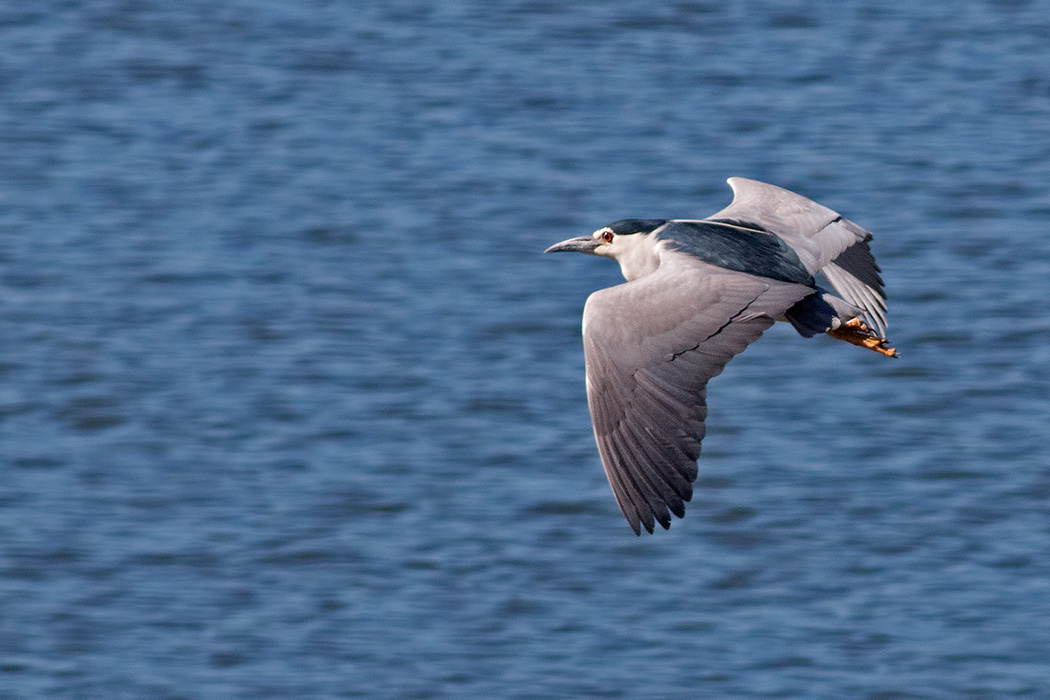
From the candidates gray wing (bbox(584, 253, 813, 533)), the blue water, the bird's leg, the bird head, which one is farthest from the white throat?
the blue water

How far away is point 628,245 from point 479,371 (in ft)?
16.4

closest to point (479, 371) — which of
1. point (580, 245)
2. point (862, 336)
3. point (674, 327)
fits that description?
point (580, 245)

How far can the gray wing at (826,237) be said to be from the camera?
9.86m

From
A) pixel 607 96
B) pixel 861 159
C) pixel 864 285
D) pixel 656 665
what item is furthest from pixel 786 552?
pixel 607 96

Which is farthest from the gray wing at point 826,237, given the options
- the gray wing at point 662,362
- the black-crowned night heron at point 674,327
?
the gray wing at point 662,362

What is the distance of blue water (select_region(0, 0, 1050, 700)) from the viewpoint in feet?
39.4

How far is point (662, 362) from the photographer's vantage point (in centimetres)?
840

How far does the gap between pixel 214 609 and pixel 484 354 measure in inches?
124

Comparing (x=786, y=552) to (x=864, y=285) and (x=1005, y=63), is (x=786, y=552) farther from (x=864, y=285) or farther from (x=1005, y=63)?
(x=1005, y=63)

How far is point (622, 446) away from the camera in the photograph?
27.1 feet

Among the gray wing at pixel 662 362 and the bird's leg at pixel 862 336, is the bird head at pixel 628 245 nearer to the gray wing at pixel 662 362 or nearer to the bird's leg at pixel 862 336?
the gray wing at pixel 662 362

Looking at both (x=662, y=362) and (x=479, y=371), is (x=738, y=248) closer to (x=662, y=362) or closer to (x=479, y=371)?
(x=662, y=362)

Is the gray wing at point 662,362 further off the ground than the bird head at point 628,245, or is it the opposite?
the bird head at point 628,245

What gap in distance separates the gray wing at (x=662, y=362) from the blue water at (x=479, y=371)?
3.47 meters
